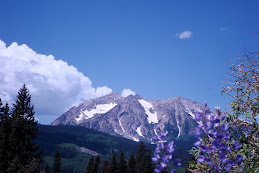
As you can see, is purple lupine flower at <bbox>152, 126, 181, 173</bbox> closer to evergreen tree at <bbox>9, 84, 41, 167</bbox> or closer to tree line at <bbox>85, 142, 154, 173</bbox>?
evergreen tree at <bbox>9, 84, 41, 167</bbox>

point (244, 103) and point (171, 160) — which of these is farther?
point (244, 103)

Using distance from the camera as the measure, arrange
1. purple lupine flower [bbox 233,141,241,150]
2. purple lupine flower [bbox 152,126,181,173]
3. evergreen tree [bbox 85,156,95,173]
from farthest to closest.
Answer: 1. evergreen tree [bbox 85,156,95,173]
2. purple lupine flower [bbox 233,141,241,150]
3. purple lupine flower [bbox 152,126,181,173]

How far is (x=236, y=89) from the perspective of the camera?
5766mm

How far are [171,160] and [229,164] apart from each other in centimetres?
78

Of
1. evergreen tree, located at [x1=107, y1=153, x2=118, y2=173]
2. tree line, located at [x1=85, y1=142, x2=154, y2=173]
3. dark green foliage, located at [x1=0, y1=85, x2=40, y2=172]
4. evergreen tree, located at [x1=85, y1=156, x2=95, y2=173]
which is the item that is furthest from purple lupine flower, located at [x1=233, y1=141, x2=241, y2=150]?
evergreen tree, located at [x1=85, y1=156, x2=95, y2=173]

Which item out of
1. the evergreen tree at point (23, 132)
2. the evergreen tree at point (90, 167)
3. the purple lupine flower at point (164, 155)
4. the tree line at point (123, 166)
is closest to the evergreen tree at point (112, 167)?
the tree line at point (123, 166)

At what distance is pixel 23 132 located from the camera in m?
35.7

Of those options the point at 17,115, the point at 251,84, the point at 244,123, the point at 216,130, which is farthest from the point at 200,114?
the point at 17,115

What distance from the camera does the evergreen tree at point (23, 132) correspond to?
33.6m

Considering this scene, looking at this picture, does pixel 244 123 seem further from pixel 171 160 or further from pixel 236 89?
pixel 171 160

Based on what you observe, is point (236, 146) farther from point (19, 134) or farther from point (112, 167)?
point (112, 167)

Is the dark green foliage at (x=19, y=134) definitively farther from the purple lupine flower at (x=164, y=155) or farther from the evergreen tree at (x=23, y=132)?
the purple lupine flower at (x=164, y=155)

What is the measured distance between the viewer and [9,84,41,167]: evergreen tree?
33.6 m

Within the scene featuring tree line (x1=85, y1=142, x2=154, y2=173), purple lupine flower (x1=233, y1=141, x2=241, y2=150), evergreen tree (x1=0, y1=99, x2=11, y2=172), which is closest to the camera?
purple lupine flower (x1=233, y1=141, x2=241, y2=150)
